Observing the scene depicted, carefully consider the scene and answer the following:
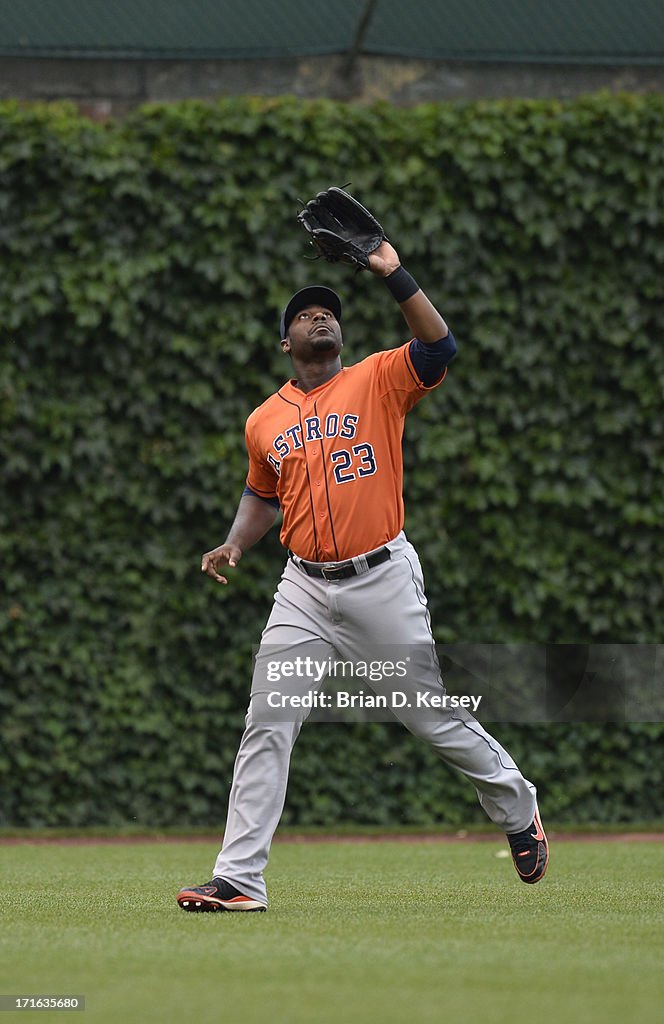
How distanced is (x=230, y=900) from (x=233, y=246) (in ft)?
15.8

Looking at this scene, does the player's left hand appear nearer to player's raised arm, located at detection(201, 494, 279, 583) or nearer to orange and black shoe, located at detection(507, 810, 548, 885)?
player's raised arm, located at detection(201, 494, 279, 583)

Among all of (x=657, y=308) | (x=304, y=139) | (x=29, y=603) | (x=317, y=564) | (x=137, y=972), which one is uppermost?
(x=304, y=139)

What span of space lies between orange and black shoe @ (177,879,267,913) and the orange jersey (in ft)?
3.94

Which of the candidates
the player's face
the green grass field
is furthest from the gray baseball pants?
the player's face

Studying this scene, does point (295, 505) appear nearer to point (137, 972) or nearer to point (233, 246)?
point (137, 972)

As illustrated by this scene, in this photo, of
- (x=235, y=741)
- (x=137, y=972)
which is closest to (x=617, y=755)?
(x=235, y=741)

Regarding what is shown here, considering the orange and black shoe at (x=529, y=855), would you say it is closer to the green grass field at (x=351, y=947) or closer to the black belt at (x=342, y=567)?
the green grass field at (x=351, y=947)

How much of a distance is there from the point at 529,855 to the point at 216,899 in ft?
3.87

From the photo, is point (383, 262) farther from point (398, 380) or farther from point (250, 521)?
point (250, 521)

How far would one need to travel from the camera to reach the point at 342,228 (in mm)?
5129

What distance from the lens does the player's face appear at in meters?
5.40

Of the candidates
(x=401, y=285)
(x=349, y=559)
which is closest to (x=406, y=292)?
(x=401, y=285)

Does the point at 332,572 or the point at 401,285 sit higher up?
the point at 401,285

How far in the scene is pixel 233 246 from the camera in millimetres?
8758
